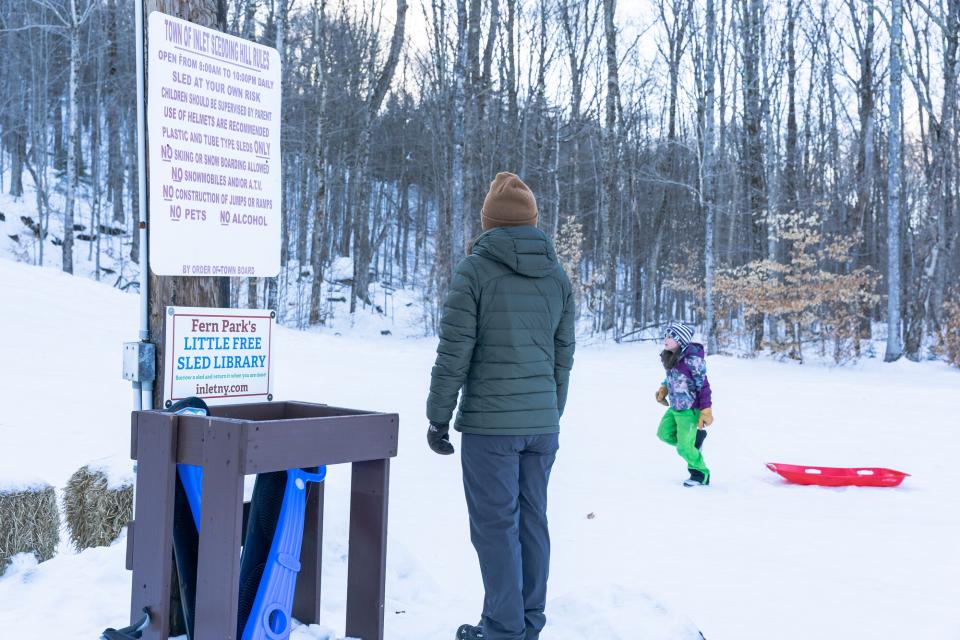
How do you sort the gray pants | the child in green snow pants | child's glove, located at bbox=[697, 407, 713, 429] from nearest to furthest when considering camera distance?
the gray pants, child's glove, located at bbox=[697, 407, 713, 429], the child in green snow pants

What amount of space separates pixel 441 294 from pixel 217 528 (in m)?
19.9

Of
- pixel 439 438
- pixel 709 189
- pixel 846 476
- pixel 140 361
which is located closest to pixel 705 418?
pixel 846 476

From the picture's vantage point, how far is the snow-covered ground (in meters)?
4.00

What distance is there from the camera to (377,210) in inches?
1491

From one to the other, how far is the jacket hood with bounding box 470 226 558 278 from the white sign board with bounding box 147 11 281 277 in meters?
0.98

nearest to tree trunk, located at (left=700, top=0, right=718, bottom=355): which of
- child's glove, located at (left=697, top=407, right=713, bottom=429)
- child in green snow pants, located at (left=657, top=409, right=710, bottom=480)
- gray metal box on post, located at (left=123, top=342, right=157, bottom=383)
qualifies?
child in green snow pants, located at (left=657, top=409, right=710, bottom=480)

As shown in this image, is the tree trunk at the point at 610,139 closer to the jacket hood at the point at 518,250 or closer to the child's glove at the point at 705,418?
the child's glove at the point at 705,418

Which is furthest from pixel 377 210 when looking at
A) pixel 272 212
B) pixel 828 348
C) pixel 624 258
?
pixel 272 212

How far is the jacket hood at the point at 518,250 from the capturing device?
3.53 meters

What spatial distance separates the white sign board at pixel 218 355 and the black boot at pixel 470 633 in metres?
1.36

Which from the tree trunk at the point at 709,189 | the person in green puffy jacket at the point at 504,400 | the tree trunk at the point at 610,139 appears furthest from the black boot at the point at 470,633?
the tree trunk at the point at 610,139

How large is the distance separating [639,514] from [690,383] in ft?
4.80

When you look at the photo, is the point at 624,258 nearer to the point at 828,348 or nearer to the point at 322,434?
the point at 828,348

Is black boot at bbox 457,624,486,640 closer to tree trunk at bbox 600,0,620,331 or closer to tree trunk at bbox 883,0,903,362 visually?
tree trunk at bbox 883,0,903,362
